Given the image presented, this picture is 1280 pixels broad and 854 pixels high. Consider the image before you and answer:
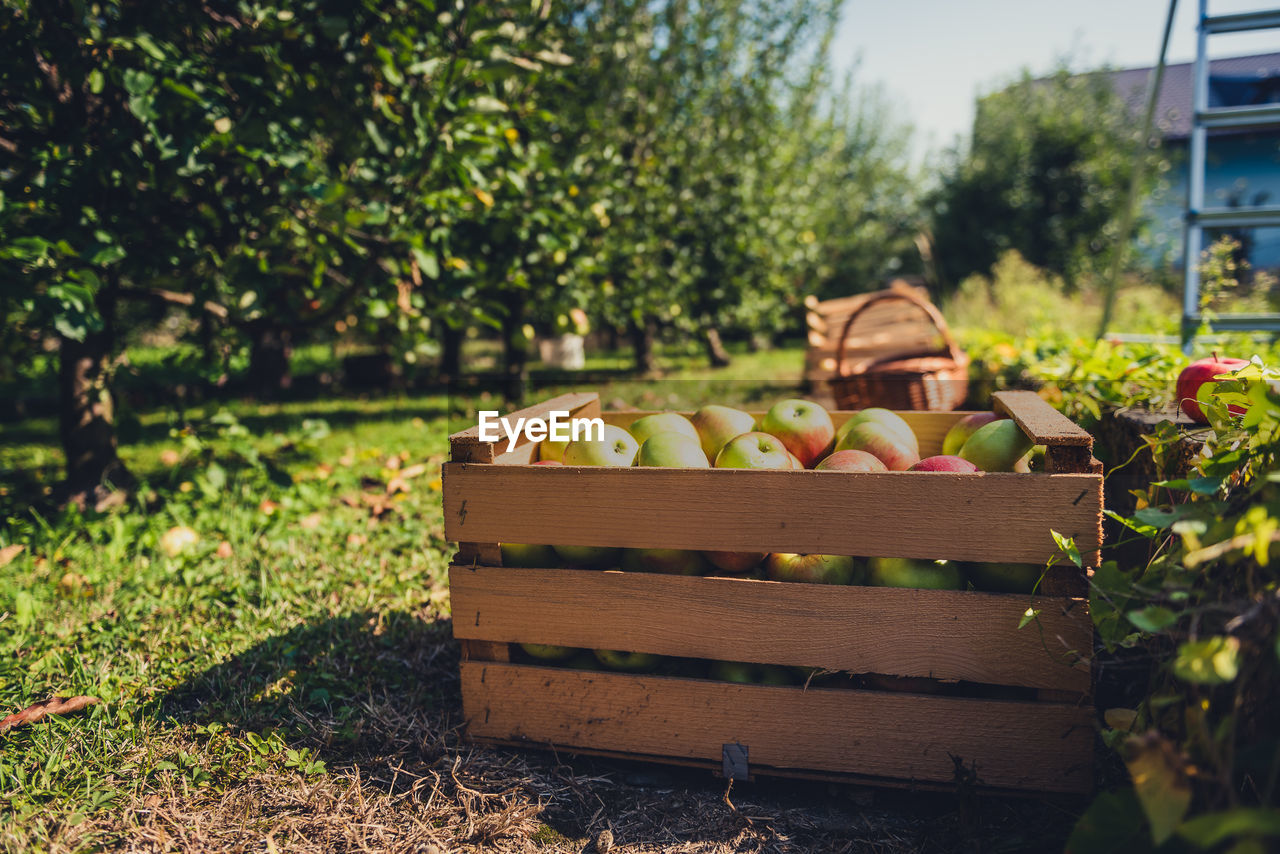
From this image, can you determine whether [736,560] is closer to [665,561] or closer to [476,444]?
[665,561]

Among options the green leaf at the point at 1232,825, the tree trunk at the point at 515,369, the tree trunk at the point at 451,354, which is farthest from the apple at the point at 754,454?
the tree trunk at the point at 451,354

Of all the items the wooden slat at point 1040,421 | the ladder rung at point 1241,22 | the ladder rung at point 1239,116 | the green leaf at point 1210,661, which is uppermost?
the ladder rung at point 1241,22

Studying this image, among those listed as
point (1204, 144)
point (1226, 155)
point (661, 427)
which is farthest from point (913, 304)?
point (1226, 155)

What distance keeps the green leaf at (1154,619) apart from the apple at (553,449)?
1.35m

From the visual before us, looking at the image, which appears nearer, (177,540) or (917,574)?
(917,574)

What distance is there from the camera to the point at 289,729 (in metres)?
1.91

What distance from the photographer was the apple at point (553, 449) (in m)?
2.00

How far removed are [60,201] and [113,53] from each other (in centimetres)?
68

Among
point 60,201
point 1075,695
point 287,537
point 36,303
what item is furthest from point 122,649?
point 1075,695

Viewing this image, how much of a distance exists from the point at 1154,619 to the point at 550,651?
1.29 metres

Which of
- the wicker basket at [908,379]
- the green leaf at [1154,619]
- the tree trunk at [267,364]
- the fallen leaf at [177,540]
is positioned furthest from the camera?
the tree trunk at [267,364]

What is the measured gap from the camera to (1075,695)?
152cm

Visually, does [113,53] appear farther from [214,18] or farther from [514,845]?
[514,845]

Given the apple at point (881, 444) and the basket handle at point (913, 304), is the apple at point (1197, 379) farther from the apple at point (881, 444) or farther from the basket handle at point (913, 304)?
the basket handle at point (913, 304)
